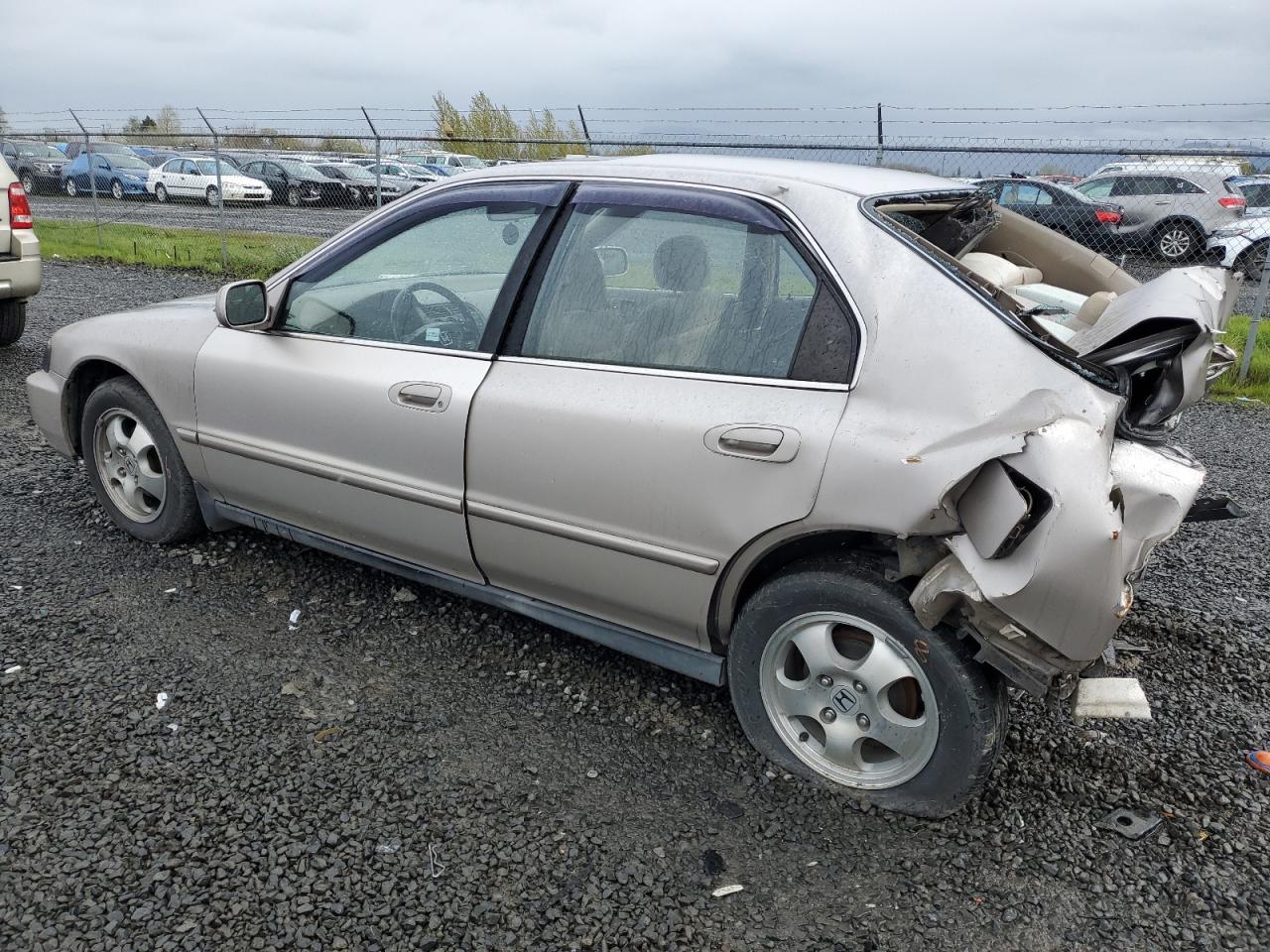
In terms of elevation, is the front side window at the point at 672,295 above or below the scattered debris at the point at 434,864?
above

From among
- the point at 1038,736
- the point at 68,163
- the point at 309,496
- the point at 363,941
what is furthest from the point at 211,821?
the point at 68,163

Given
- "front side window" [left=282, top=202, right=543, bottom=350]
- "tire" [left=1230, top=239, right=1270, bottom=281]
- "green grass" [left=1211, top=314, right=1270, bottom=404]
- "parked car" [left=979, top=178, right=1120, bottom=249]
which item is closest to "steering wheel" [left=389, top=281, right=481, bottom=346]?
"front side window" [left=282, top=202, right=543, bottom=350]

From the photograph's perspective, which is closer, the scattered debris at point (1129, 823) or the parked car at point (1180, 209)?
the scattered debris at point (1129, 823)

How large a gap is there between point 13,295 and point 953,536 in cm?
772

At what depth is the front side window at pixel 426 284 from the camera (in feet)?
10.5

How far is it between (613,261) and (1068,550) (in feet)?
5.09

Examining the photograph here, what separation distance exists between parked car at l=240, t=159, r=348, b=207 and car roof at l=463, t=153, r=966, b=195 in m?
15.5

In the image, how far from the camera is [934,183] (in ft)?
11.1

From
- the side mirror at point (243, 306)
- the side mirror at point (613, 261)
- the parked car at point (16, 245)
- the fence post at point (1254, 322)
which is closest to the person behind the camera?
the side mirror at point (613, 261)

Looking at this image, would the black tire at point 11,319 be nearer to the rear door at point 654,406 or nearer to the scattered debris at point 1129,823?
→ the rear door at point 654,406

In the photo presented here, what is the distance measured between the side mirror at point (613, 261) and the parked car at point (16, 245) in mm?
6325

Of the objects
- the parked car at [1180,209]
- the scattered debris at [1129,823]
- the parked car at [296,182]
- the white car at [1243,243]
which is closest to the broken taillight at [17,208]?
the scattered debris at [1129,823]

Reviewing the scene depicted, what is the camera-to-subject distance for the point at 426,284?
3.40 meters

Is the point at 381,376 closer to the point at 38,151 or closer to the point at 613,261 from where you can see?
the point at 613,261
